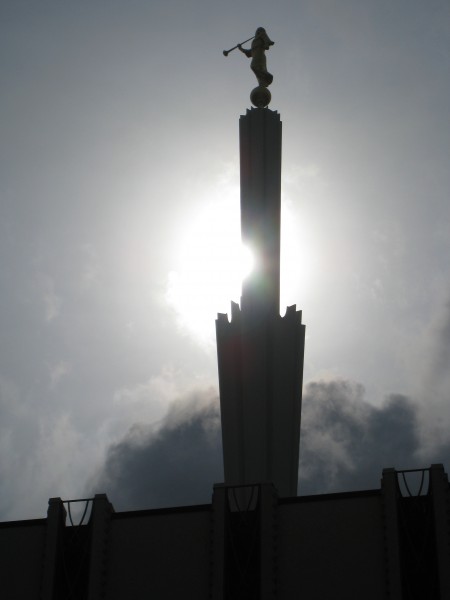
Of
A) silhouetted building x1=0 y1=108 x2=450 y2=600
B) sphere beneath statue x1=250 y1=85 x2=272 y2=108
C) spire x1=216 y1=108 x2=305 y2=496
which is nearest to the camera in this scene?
silhouetted building x1=0 y1=108 x2=450 y2=600

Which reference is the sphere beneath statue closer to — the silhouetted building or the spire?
the spire

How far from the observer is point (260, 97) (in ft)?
201

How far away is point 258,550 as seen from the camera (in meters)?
44.8

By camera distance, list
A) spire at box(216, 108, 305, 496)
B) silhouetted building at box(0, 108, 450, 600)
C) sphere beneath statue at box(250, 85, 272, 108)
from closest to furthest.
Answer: silhouetted building at box(0, 108, 450, 600) → spire at box(216, 108, 305, 496) → sphere beneath statue at box(250, 85, 272, 108)

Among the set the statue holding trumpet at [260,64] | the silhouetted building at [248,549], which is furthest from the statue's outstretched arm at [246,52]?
the silhouetted building at [248,549]

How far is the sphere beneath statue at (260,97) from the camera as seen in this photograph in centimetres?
6116

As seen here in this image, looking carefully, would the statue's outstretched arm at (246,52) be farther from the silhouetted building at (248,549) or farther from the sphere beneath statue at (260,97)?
the silhouetted building at (248,549)

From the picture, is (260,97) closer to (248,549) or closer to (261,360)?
(261,360)

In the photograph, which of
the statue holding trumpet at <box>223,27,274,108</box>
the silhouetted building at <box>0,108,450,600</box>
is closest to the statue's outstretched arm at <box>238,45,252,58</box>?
the statue holding trumpet at <box>223,27,274,108</box>

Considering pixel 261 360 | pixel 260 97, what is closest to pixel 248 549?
pixel 261 360

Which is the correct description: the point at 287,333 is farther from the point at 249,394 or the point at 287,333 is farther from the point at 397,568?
the point at 397,568

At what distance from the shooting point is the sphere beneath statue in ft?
201

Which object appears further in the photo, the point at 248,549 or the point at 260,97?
the point at 260,97

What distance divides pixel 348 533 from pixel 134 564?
900 cm
